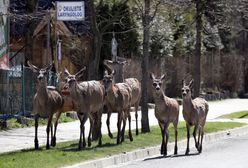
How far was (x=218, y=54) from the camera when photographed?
5281 cm

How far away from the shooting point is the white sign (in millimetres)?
21314

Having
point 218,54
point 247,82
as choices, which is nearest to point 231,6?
point 218,54

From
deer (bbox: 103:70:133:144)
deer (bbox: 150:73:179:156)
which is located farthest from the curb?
deer (bbox: 103:70:133:144)

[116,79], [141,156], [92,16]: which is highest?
[92,16]

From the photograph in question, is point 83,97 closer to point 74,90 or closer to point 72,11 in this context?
point 74,90

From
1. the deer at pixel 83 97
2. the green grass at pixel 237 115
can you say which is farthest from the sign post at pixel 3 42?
the green grass at pixel 237 115

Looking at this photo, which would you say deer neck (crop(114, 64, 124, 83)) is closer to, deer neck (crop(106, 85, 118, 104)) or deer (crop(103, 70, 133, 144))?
deer (crop(103, 70, 133, 144))

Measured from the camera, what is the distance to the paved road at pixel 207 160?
15.9m

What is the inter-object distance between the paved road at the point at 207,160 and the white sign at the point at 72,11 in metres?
5.69

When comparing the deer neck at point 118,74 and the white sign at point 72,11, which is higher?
the white sign at point 72,11

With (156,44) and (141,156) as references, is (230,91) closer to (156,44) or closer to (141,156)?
(156,44)

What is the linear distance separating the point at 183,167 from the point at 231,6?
11.9 meters

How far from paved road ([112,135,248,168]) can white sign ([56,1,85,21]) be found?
569 cm

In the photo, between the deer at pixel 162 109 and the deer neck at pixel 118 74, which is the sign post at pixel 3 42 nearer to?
the deer neck at pixel 118 74
